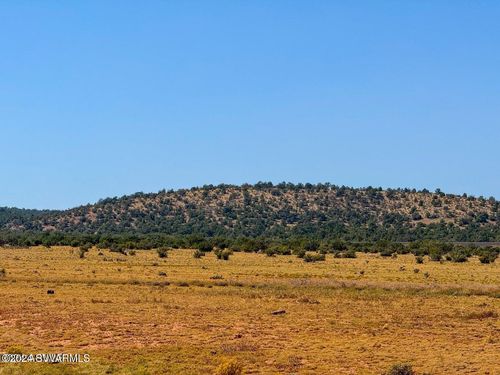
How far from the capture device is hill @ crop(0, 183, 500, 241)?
154 meters

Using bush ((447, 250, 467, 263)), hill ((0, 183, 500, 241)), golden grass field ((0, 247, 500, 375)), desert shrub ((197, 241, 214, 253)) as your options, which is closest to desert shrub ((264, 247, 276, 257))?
desert shrub ((197, 241, 214, 253))

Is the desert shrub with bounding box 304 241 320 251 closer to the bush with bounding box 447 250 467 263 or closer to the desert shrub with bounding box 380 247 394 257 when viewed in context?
the desert shrub with bounding box 380 247 394 257

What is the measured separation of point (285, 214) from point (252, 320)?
140 meters

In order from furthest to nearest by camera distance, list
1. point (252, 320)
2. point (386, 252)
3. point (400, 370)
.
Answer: point (386, 252) → point (252, 320) → point (400, 370)

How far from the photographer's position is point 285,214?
172m

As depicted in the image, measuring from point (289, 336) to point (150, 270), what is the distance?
106 feet

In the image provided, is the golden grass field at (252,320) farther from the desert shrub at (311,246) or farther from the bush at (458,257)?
the desert shrub at (311,246)

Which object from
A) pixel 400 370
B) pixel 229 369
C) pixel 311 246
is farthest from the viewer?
pixel 311 246

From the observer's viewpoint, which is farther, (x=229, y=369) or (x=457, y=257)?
(x=457, y=257)

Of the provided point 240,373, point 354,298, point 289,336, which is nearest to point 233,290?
point 354,298

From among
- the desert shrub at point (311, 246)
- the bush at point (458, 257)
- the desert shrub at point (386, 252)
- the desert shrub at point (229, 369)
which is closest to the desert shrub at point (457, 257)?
the bush at point (458, 257)

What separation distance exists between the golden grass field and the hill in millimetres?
91806

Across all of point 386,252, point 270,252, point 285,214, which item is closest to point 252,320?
point 270,252

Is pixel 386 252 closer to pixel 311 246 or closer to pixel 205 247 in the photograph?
pixel 311 246
